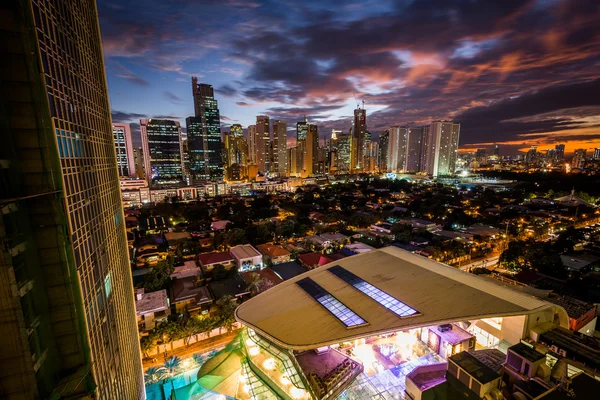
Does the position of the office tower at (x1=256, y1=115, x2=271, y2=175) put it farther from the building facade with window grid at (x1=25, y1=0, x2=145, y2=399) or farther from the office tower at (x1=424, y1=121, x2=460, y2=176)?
the building facade with window grid at (x1=25, y1=0, x2=145, y2=399)

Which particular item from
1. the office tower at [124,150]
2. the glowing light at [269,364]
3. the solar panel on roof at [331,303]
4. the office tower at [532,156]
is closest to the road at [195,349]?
the glowing light at [269,364]

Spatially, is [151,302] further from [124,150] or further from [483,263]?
[124,150]

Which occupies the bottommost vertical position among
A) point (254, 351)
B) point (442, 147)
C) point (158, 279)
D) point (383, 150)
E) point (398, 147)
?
point (158, 279)

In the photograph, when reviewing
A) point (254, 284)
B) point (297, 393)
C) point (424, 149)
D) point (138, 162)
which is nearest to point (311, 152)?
point (424, 149)

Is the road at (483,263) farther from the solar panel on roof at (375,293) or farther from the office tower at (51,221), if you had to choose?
the office tower at (51,221)

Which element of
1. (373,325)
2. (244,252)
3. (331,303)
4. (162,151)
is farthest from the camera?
(162,151)

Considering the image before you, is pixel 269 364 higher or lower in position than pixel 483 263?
higher

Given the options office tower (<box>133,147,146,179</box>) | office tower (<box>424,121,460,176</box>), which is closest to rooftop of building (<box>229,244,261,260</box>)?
office tower (<box>133,147,146,179</box>)
